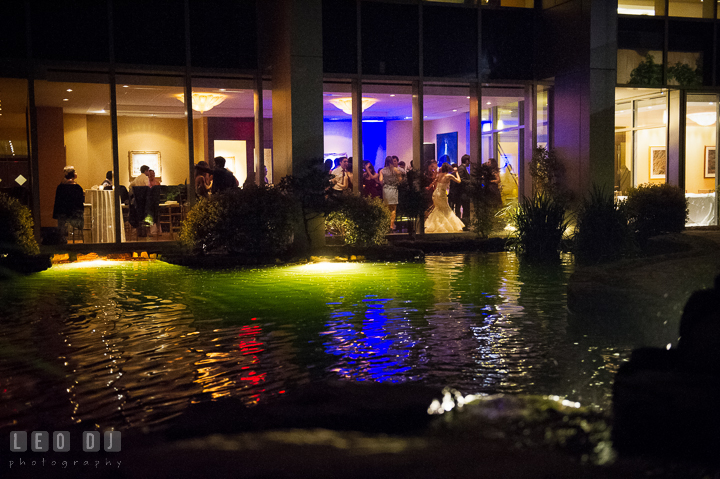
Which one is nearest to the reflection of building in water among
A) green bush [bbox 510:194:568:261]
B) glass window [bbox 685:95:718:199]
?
green bush [bbox 510:194:568:261]

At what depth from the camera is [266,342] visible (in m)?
5.93

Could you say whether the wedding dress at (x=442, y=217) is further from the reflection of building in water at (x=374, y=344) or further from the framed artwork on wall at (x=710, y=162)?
the reflection of building in water at (x=374, y=344)

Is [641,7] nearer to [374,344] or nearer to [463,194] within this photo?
[463,194]

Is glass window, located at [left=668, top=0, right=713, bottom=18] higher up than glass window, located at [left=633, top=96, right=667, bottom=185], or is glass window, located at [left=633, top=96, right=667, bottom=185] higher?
glass window, located at [left=668, top=0, right=713, bottom=18]

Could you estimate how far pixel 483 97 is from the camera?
1623 cm

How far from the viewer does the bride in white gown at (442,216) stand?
16062mm

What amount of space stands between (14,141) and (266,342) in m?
9.24

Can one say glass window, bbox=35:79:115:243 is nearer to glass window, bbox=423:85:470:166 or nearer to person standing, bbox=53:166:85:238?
person standing, bbox=53:166:85:238

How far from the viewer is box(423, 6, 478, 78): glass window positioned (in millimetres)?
15445

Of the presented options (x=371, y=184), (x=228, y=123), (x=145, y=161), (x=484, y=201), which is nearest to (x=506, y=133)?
(x=484, y=201)

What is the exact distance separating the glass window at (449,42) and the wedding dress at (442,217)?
2.56m

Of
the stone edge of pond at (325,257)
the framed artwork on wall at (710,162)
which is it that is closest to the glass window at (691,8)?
the framed artwork on wall at (710,162)

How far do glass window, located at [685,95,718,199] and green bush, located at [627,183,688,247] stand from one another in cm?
348

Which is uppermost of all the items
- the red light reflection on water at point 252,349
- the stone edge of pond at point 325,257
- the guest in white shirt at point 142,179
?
the guest in white shirt at point 142,179
